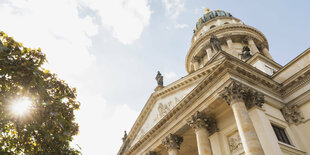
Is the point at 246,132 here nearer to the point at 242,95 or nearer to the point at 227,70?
the point at 242,95

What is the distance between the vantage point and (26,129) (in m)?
8.86

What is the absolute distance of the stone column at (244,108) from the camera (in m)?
11.1

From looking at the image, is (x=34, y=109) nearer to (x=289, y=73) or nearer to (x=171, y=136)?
(x=171, y=136)

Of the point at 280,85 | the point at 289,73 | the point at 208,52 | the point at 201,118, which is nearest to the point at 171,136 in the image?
the point at 201,118

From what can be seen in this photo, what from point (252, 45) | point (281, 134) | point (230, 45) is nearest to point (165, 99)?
point (281, 134)

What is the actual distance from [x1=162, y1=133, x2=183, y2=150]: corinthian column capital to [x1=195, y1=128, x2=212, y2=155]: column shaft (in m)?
2.51

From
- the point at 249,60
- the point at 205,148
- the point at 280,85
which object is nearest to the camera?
the point at 205,148

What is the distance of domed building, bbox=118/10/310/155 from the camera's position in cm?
1288

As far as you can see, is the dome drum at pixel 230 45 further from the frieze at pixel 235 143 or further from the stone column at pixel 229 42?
the frieze at pixel 235 143

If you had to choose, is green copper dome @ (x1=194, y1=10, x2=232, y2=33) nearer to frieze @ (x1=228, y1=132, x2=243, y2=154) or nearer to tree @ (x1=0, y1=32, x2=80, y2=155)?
frieze @ (x1=228, y1=132, x2=243, y2=154)

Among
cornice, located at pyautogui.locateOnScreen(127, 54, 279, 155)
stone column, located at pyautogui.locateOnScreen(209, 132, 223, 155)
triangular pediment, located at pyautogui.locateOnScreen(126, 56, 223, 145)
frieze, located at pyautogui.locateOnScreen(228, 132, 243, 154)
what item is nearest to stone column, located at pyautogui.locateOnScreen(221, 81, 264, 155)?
cornice, located at pyautogui.locateOnScreen(127, 54, 279, 155)

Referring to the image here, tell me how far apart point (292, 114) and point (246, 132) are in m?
5.40

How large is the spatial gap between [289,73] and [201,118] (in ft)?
24.3

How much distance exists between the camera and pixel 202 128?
592 inches
